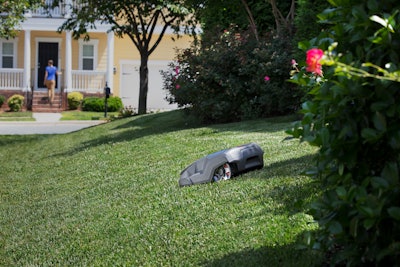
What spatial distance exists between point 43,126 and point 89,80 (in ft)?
37.0

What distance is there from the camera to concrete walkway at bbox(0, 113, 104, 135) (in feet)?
82.3

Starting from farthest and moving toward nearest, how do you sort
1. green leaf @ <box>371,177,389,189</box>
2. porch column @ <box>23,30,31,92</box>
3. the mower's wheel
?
porch column @ <box>23,30,31,92</box>
the mower's wheel
green leaf @ <box>371,177,389,189</box>

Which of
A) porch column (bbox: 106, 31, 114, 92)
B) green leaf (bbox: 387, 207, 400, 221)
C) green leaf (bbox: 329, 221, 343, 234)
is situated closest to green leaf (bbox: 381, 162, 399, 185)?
green leaf (bbox: 387, 207, 400, 221)

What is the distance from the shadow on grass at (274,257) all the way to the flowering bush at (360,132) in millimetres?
801

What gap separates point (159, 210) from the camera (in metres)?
7.59

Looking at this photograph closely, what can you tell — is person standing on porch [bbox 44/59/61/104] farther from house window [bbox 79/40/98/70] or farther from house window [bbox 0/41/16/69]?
house window [bbox 0/41/16/69]

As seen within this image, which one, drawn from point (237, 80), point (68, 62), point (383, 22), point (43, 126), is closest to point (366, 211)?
point (383, 22)

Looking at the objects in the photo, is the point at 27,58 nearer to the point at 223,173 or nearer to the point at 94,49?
the point at 94,49

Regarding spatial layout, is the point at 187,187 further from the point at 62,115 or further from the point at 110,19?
the point at 62,115

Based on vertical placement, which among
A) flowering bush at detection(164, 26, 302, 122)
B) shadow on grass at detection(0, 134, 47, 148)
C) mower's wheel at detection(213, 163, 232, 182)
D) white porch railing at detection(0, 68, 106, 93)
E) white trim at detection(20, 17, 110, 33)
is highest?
white trim at detection(20, 17, 110, 33)

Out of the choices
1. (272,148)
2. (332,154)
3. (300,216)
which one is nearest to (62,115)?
(272,148)

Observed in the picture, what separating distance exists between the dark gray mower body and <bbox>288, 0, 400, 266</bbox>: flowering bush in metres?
4.16

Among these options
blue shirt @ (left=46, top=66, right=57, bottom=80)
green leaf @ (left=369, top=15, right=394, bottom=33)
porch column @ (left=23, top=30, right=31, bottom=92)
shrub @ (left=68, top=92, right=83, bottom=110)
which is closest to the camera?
green leaf @ (left=369, top=15, right=394, bottom=33)

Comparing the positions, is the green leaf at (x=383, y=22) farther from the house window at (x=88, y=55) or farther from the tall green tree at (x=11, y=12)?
the house window at (x=88, y=55)
